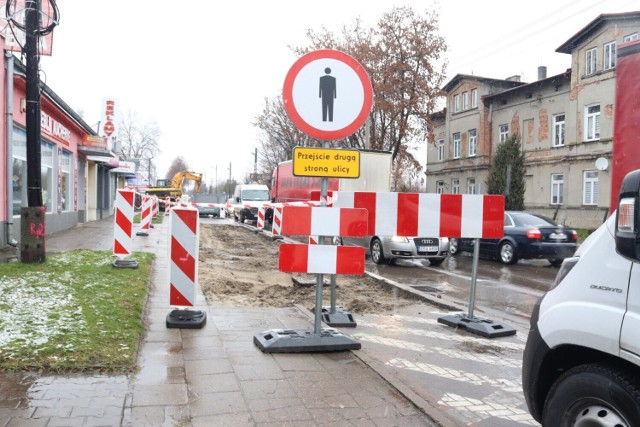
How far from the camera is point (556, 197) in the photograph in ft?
100

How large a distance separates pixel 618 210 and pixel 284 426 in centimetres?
237

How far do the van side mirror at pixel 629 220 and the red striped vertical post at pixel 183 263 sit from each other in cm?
452

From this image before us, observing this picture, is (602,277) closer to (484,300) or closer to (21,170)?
(484,300)

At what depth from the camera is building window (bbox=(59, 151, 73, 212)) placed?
1959 centimetres

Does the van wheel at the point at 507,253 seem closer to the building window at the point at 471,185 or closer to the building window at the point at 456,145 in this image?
the building window at the point at 471,185

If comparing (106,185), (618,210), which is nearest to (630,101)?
(618,210)

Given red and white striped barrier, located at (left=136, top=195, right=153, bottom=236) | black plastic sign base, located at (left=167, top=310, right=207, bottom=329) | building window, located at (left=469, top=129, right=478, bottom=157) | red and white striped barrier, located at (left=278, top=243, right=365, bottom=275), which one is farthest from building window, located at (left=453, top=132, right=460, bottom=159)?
red and white striped barrier, located at (left=278, top=243, right=365, bottom=275)

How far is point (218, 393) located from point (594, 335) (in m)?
2.66

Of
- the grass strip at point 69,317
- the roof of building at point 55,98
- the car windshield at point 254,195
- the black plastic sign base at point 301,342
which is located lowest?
the black plastic sign base at point 301,342

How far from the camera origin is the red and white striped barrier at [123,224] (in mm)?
9227

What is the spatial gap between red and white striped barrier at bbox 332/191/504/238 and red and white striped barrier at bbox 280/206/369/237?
71 centimetres

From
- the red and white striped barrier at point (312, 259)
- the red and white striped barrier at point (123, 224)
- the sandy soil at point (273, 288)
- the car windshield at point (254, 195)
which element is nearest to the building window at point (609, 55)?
the car windshield at point (254, 195)

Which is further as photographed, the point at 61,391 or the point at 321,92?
the point at 321,92

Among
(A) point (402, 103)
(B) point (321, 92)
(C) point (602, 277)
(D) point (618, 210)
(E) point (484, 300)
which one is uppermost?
(A) point (402, 103)
